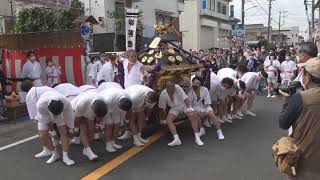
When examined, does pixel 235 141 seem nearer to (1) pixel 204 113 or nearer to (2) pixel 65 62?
(1) pixel 204 113

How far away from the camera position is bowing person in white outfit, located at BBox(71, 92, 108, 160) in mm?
7503

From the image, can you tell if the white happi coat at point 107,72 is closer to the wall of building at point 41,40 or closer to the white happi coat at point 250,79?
the wall of building at point 41,40

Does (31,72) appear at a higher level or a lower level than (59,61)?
lower

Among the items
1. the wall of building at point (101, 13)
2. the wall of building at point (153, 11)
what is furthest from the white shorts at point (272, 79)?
the wall of building at point (153, 11)

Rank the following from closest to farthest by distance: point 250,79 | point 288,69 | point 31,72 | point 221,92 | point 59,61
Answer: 1. point 221,92
2. point 250,79
3. point 31,72
4. point 59,61
5. point 288,69

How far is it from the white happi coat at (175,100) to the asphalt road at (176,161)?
0.67 meters

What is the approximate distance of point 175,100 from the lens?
905 cm

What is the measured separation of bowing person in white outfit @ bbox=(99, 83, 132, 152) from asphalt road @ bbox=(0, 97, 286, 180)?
0.23 meters

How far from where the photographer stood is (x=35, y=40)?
50.9ft

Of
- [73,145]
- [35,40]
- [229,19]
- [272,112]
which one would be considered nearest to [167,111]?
[73,145]

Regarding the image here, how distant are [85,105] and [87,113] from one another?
0.16 metres

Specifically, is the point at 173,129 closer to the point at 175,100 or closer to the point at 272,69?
the point at 175,100

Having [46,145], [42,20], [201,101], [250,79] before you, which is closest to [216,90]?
[201,101]

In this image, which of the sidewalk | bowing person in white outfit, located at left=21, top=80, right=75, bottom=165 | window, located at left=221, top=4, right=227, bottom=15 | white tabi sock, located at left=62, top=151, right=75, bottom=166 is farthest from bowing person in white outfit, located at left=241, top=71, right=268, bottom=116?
window, located at left=221, top=4, right=227, bottom=15
